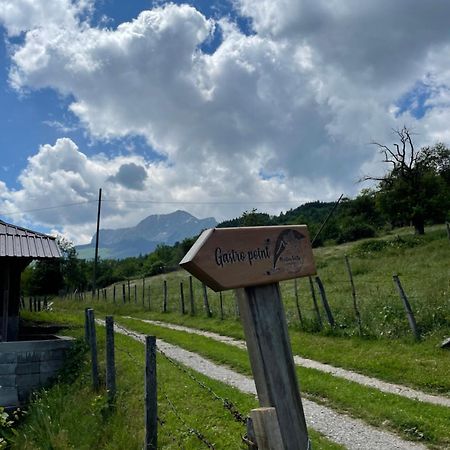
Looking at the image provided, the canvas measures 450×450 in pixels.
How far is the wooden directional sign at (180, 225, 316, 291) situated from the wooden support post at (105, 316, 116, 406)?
196 inches

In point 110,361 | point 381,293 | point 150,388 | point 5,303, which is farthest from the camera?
point 381,293

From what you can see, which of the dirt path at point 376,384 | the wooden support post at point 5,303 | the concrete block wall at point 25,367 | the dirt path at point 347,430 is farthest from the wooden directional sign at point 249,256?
Result: the wooden support post at point 5,303

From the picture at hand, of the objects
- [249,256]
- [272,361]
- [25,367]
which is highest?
[249,256]

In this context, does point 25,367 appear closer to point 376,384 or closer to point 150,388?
point 150,388

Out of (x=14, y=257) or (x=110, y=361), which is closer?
(x=110, y=361)

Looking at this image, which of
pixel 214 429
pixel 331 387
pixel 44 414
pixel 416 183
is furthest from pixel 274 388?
pixel 416 183

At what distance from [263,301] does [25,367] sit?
32.4ft

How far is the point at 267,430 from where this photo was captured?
252 cm

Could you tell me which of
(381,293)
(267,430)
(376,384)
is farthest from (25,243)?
(267,430)

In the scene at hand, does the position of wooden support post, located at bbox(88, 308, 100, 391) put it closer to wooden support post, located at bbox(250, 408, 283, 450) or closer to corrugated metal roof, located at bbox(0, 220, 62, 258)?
corrugated metal roof, located at bbox(0, 220, 62, 258)

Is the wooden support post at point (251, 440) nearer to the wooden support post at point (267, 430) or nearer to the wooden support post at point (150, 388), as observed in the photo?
the wooden support post at point (267, 430)

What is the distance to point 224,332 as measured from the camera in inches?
632

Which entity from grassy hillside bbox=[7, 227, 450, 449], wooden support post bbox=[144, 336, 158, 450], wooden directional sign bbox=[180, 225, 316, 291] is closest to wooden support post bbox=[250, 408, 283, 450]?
wooden directional sign bbox=[180, 225, 316, 291]

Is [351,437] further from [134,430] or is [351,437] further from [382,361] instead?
[382,361]
